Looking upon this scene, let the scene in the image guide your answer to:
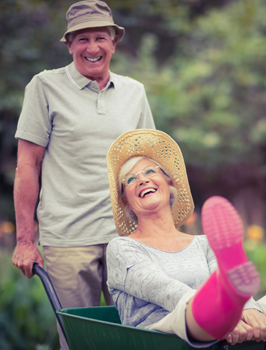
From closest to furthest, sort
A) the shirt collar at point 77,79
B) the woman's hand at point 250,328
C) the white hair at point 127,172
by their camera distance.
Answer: the woman's hand at point 250,328, the white hair at point 127,172, the shirt collar at point 77,79

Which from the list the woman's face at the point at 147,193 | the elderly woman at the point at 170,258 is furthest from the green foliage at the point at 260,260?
the woman's face at the point at 147,193

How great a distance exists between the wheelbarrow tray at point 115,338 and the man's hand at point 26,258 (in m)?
0.37

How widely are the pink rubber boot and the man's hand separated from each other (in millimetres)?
1010

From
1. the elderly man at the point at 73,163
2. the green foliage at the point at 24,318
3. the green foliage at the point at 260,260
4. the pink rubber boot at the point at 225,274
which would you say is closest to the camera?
the pink rubber boot at the point at 225,274

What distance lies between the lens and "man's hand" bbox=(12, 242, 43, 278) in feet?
6.64

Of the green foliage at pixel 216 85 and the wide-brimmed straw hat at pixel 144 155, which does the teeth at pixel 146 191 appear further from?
the green foliage at pixel 216 85

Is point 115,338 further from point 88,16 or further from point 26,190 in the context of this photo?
point 88,16

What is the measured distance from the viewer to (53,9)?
6.09 m

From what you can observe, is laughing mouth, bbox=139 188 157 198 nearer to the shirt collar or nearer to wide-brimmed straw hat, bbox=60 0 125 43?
the shirt collar

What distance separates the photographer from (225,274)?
1.14 m

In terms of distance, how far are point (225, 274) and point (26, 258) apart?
1147mm

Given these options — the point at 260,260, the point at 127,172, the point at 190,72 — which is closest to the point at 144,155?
the point at 127,172

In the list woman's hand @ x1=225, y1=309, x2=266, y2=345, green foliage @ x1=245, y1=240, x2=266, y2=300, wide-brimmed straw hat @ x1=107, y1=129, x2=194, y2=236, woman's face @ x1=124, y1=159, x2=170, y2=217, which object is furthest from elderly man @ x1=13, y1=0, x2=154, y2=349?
green foliage @ x1=245, y1=240, x2=266, y2=300

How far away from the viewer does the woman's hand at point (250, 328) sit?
1.42 meters
